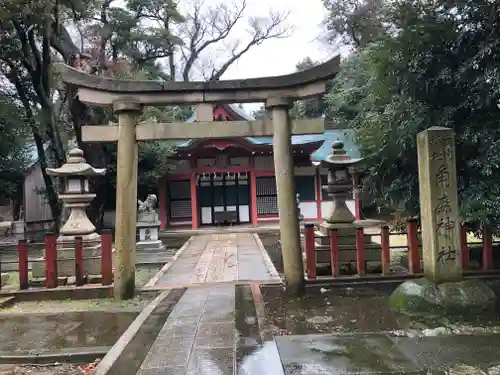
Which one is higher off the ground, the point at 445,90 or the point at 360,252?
the point at 445,90

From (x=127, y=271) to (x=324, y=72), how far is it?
466cm

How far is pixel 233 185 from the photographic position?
71.9 ft

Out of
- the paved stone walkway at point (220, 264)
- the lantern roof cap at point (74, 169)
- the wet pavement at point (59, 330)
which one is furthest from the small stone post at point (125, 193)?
the lantern roof cap at point (74, 169)

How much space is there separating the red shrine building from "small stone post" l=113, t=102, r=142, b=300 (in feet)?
42.1

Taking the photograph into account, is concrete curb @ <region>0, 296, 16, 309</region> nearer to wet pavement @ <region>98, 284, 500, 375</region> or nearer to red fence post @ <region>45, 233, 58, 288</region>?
red fence post @ <region>45, 233, 58, 288</region>

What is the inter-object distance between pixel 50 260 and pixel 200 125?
3.67 metres

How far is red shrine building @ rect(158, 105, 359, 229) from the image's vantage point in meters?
20.5

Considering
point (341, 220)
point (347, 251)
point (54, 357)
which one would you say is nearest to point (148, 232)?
point (341, 220)

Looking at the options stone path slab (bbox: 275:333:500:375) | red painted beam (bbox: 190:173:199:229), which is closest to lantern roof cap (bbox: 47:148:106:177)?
stone path slab (bbox: 275:333:500:375)

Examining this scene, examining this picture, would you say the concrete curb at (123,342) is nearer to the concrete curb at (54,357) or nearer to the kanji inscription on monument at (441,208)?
the concrete curb at (54,357)

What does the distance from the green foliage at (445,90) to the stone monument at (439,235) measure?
1094 millimetres

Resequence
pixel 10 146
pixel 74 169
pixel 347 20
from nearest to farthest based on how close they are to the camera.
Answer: pixel 74 169 < pixel 10 146 < pixel 347 20

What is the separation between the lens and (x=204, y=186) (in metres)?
21.9

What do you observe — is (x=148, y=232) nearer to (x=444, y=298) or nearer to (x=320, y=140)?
(x=320, y=140)
